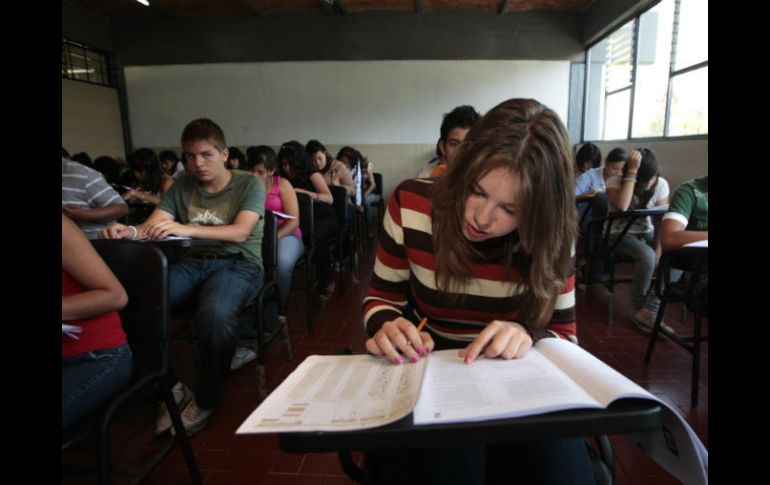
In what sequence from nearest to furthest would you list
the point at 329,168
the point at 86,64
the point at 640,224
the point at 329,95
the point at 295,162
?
the point at 640,224, the point at 295,162, the point at 329,168, the point at 86,64, the point at 329,95

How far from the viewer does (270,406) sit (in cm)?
64

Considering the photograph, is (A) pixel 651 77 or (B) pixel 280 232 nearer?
(B) pixel 280 232

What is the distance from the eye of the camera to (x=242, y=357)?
2.49m

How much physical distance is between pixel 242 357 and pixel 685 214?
257cm

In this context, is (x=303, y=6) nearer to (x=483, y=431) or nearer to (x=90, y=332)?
(x=90, y=332)

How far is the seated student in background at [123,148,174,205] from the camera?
416cm

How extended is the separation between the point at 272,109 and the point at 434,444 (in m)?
Result: 8.11

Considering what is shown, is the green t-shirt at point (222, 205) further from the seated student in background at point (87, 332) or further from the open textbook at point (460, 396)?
the open textbook at point (460, 396)

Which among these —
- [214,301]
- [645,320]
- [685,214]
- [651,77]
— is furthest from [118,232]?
[651,77]

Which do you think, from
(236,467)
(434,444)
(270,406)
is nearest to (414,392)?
(434,444)

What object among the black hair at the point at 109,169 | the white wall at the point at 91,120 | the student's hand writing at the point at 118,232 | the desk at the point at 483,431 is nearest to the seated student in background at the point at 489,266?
the desk at the point at 483,431

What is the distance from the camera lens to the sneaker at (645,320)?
2.90 m

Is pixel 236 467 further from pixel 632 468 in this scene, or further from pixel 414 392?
pixel 632 468
